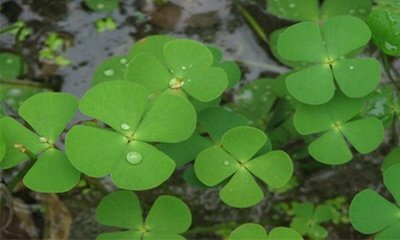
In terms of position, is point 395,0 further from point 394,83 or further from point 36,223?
point 36,223

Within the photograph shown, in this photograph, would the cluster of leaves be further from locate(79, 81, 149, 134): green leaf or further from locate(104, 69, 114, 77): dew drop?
locate(79, 81, 149, 134): green leaf

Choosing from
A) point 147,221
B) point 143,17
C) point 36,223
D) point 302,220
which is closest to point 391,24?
point 302,220

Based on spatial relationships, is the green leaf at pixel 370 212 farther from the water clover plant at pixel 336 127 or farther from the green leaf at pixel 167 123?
the green leaf at pixel 167 123

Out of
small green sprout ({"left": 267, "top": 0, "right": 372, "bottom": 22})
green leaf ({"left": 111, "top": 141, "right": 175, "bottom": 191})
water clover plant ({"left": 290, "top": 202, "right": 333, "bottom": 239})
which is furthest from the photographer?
small green sprout ({"left": 267, "top": 0, "right": 372, "bottom": 22})

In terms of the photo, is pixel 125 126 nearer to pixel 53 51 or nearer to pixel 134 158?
pixel 134 158

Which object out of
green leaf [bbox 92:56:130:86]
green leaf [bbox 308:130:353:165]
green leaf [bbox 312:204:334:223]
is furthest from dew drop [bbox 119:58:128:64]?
green leaf [bbox 312:204:334:223]

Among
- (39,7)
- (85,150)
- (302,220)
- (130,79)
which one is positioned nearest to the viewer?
(85,150)
